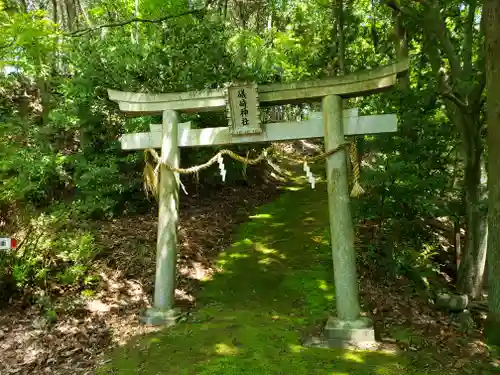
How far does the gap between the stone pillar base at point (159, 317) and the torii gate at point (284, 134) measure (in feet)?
0.05

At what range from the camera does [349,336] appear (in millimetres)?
5125

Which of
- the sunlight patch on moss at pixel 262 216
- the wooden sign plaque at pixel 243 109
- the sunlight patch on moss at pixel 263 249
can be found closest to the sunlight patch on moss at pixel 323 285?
the sunlight patch on moss at pixel 263 249

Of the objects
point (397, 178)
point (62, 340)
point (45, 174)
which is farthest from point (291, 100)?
point (45, 174)

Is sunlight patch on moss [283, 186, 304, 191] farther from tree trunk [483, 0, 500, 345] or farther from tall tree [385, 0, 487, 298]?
tree trunk [483, 0, 500, 345]

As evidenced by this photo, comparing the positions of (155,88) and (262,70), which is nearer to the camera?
(155,88)

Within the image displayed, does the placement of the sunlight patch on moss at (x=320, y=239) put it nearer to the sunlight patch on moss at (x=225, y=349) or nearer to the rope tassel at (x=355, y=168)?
the rope tassel at (x=355, y=168)

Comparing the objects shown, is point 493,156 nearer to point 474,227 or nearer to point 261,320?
point 474,227

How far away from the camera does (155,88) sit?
9.38 m

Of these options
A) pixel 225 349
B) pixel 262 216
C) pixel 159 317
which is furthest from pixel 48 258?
pixel 262 216

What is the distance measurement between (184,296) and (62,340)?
2.18 meters

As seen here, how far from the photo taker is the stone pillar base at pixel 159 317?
5840 millimetres

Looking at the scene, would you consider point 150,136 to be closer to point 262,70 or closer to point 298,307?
point 298,307

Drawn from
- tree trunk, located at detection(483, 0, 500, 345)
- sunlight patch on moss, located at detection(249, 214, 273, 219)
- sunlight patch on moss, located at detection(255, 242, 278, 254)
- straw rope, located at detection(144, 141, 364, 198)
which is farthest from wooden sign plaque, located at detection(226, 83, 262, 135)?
sunlight patch on moss, located at detection(249, 214, 273, 219)

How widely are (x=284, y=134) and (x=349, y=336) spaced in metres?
2.92
